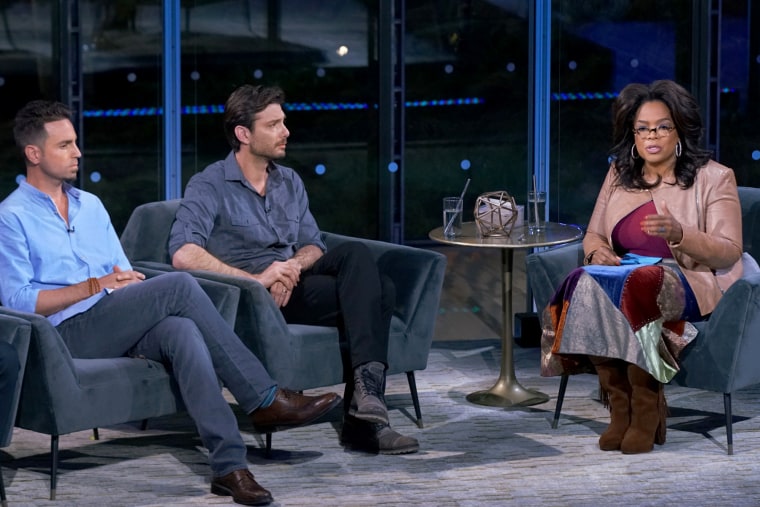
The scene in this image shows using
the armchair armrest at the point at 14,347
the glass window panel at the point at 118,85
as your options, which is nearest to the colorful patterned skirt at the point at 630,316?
the armchair armrest at the point at 14,347

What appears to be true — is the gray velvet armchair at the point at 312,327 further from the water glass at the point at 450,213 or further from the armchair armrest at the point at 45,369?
the armchair armrest at the point at 45,369

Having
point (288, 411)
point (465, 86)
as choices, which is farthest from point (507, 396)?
point (465, 86)

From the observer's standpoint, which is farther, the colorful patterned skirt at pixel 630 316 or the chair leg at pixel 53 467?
the colorful patterned skirt at pixel 630 316

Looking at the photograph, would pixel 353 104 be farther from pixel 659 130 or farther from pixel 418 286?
pixel 659 130

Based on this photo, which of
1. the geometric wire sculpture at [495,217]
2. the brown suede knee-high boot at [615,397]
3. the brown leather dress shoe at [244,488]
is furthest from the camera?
the geometric wire sculpture at [495,217]

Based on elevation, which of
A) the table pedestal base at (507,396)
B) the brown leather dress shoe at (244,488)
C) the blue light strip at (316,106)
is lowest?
the brown leather dress shoe at (244,488)

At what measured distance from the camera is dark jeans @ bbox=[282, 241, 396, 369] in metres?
4.34

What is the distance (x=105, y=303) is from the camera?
4105 mm

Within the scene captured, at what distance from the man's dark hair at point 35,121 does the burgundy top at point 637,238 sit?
201 centimetres

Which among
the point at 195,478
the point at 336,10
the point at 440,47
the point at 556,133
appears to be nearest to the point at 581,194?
the point at 556,133

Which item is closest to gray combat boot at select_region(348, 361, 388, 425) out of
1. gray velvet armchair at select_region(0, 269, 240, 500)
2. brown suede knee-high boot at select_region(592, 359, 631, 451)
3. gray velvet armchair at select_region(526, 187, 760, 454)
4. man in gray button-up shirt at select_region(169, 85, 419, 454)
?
man in gray button-up shirt at select_region(169, 85, 419, 454)

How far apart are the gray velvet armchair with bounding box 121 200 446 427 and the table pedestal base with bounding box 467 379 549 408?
44cm

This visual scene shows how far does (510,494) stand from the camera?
13.0 feet

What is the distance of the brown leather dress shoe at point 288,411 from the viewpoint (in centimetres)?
414
